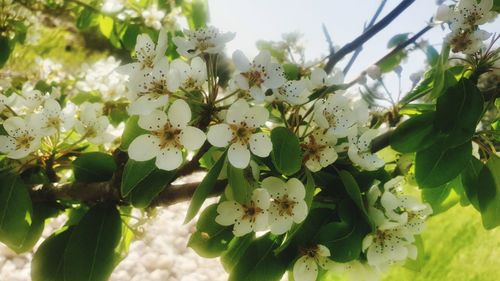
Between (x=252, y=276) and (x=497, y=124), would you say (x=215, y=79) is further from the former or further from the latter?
(x=497, y=124)

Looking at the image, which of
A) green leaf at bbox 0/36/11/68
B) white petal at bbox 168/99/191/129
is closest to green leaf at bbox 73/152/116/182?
white petal at bbox 168/99/191/129

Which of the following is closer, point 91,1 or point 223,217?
point 223,217

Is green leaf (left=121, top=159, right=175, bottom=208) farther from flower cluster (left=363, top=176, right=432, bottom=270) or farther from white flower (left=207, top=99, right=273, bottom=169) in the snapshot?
flower cluster (left=363, top=176, right=432, bottom=270)

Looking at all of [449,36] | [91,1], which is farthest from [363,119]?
[91,1]

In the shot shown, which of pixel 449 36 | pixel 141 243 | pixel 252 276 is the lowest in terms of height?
pixel 141 243

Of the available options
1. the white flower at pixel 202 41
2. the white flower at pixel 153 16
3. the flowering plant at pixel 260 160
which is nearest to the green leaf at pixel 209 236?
the flowering plant at pixel 260 160

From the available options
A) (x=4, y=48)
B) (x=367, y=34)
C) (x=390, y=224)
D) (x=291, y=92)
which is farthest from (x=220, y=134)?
(x=4, y=48)
